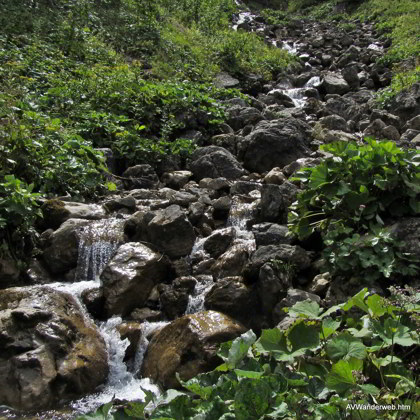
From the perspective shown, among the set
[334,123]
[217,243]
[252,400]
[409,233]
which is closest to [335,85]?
[334,123]

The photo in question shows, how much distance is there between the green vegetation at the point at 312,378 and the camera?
81.6 inches

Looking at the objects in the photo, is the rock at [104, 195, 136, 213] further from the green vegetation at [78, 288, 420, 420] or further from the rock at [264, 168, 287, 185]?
the green vegetation at [78, 288, 420, 420]

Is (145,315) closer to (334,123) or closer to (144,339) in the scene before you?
(144,339)

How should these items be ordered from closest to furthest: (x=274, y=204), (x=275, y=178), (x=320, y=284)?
(x=320, y=284) → (x=274, y=204) → (x=275, y=178)

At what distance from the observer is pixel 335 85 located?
51.8 feet

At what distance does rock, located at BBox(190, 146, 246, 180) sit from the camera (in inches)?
372

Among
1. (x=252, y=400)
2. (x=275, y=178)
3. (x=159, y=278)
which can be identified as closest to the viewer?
(x=252, y=400)

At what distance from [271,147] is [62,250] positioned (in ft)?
17.6

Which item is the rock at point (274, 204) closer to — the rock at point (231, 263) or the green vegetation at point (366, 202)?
the rock at point (231, 263)

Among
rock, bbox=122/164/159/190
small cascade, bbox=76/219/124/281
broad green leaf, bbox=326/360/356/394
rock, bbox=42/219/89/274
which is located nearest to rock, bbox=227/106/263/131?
rock, bbox=122/164/159/190

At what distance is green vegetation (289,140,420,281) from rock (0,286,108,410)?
108 inches

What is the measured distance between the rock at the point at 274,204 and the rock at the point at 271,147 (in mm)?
2956

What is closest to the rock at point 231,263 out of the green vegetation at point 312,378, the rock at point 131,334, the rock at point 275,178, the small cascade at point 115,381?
the rock at point 131,334

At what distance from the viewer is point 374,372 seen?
101 inches
